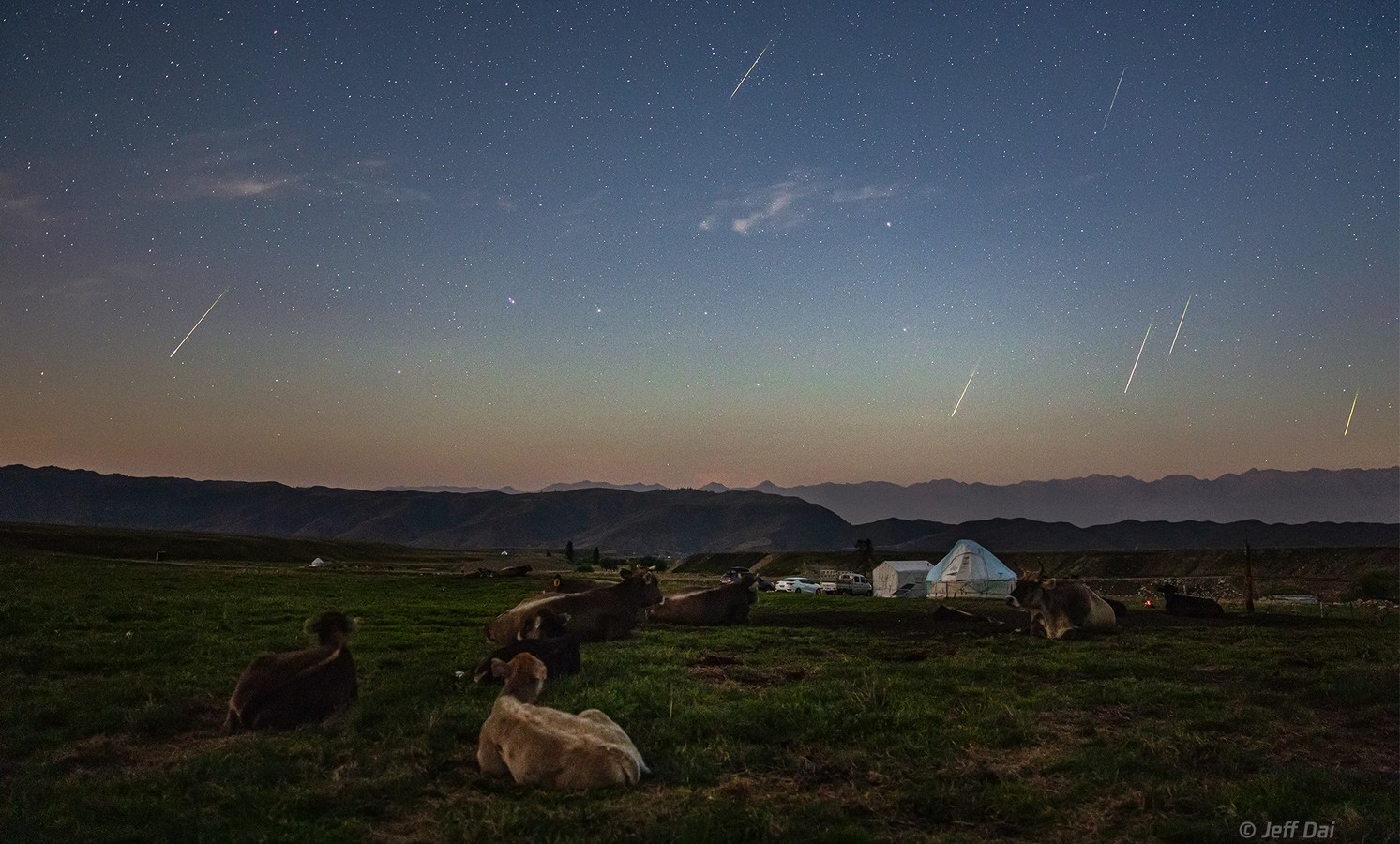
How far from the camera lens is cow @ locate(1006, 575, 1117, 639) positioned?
71.0ft

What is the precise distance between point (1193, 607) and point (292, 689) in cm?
2844

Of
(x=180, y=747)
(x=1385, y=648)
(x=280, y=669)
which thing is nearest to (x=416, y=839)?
(x=180, y=747)

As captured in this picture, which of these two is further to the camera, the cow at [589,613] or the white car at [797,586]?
the white car at [797,586]

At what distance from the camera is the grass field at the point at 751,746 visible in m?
6.76

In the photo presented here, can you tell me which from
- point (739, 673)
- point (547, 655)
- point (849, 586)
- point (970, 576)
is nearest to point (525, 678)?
point (547, 655)

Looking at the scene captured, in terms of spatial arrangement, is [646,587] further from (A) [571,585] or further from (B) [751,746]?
(B) [751,746]

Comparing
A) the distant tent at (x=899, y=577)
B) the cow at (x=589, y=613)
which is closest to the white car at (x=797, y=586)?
the distant tent at (x=899, y=577)

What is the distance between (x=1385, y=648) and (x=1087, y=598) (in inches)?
251

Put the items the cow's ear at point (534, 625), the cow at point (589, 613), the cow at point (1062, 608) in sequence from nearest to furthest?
the cow's ear at point (534, 625) < the cow at point (589, 613) < the cow at point (1062, 608)

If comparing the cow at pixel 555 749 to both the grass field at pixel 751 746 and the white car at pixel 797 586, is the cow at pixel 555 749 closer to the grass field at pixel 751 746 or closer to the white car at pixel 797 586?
the grass field at pixel 751 746

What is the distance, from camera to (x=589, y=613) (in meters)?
20.3

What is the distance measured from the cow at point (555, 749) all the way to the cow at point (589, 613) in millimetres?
10512

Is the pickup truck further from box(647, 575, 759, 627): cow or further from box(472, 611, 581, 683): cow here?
box(472, 611, 581, 683): cow

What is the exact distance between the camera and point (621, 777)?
7.61 meters
